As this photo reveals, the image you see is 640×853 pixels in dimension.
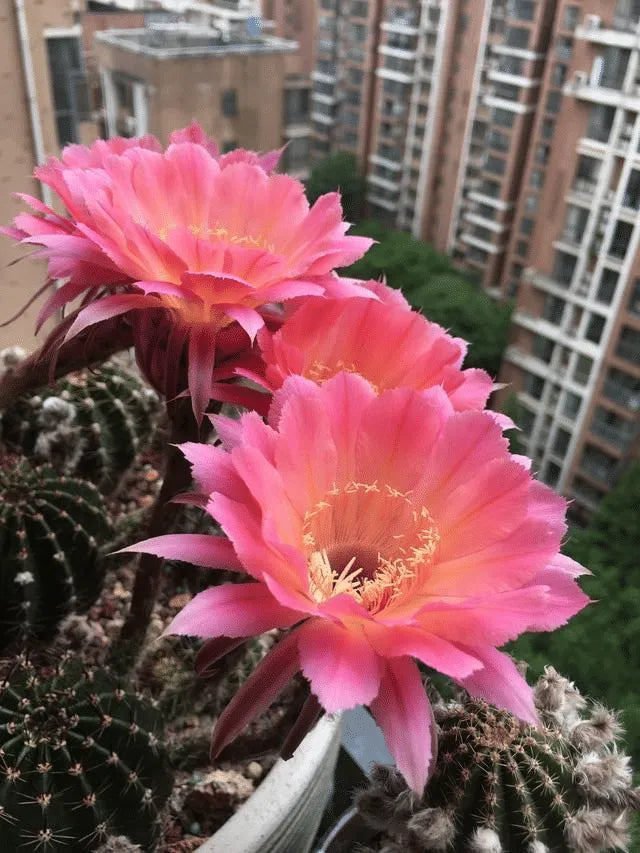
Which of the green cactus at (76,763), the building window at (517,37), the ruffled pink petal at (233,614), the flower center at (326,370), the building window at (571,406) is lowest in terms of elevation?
the building window at (571,406)

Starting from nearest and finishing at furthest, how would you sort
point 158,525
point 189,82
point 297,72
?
point 158,525 < point 189,82 < point 297,72

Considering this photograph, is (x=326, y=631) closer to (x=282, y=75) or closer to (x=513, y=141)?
(x=282, y=75)

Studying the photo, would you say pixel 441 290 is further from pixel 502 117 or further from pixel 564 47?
pixel 564 47

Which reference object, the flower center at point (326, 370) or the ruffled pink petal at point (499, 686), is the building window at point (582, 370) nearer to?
the flower center at point (326, 370)

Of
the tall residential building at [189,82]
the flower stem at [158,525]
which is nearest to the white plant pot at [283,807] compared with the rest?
the flower stem at [158,525]

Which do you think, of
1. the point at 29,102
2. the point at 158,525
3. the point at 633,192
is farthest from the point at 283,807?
the point at 633,192

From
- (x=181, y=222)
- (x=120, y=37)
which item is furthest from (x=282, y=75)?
(x=181, y=222)

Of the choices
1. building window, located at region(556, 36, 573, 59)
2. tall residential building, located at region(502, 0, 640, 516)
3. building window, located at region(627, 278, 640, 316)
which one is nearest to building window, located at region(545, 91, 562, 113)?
tall residential building, located at region(502, 0, 640, 516)
